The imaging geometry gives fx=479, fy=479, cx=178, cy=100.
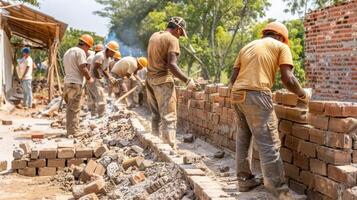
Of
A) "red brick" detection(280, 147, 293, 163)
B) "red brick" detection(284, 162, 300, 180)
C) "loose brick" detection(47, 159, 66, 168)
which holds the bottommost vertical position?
"loose brick" detection(47, 159, 66, 168)

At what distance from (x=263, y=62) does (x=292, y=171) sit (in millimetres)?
1053

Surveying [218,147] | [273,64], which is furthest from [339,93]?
[273,64]

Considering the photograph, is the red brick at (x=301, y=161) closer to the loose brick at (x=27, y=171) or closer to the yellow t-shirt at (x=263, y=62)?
the yellow t-shirt at (x=263, y=62)

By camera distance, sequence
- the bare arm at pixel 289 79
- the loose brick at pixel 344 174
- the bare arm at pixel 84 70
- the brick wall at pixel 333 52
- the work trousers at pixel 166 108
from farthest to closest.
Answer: the bare arm at pixel 84 70
the brick wall at pixel 333 52
the work trousers at pixel 166 108
the bare arm at pixel 289 79
the loose brick at pixel 344 174

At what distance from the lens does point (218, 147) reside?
6477 mm

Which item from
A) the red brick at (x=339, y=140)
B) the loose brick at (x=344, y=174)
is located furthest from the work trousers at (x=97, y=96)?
the loose brick at (x=344, y=174)

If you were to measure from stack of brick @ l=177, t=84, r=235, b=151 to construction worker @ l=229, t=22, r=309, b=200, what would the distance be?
176 centimetres

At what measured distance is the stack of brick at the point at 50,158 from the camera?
21.7 ft

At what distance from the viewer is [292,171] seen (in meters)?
4.24

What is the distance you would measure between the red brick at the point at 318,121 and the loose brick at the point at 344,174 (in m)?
0.32

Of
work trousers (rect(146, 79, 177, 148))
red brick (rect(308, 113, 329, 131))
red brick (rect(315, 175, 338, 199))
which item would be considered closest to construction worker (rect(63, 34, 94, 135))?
work trousers (rect(146, 79, 177, 148))

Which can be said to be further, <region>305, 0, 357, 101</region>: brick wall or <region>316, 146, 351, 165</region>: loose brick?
<region>305, 0, 357, 101</region>: brick wall

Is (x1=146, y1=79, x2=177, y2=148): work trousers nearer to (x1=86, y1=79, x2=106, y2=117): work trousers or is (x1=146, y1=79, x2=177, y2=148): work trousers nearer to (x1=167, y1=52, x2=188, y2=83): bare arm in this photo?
(x1=167, y1=52, x2=188, y2=83): bare arm

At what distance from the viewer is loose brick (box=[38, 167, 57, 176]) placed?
263 inches
